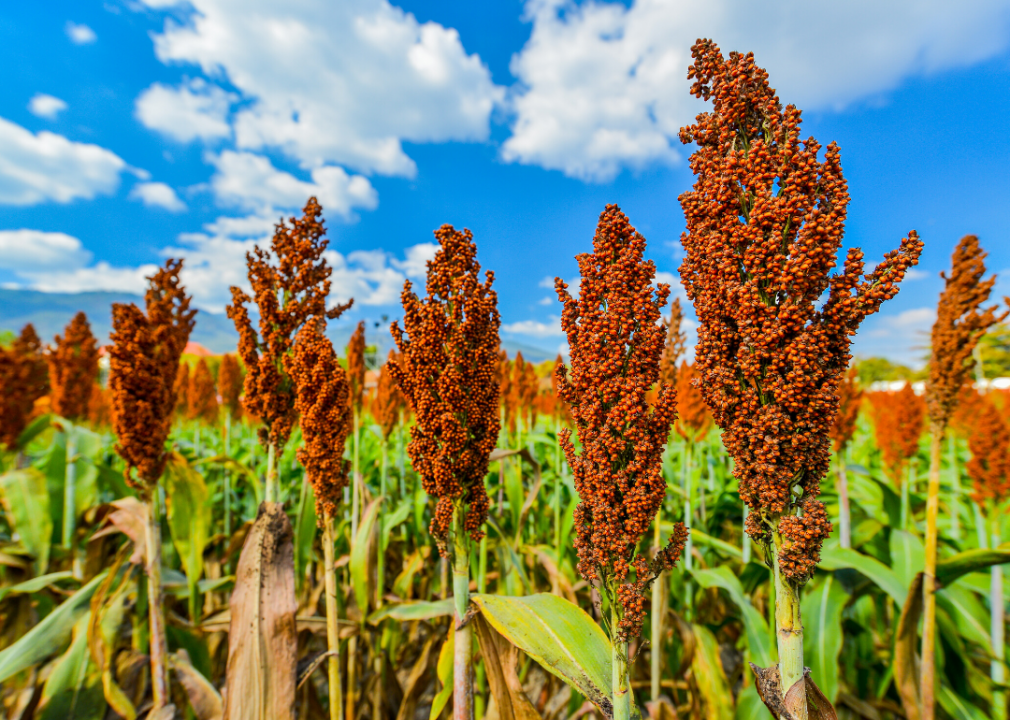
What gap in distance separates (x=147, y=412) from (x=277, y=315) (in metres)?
1.12

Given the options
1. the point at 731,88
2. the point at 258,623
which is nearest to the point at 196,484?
the point at 258,623

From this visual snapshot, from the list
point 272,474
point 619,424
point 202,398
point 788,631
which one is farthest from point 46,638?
point 202,398

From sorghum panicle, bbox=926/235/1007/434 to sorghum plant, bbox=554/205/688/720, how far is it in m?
2.54

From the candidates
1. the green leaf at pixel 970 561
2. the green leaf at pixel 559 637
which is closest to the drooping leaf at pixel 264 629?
the green leaf at pixel 559 637

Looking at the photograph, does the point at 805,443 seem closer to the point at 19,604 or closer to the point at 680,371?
the point at 680,371

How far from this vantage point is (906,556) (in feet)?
10.4

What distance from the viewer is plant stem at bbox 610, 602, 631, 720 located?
4.70ft

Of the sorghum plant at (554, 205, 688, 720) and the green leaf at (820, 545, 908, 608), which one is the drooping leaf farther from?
the green leaf at (820, 545, 908, 608)

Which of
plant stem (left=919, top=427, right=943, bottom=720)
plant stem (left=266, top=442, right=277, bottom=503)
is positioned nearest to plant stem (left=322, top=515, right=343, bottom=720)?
plant stem (left=266, top=442, right=277, bottom=503)

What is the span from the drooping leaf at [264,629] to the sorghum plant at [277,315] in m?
0.25

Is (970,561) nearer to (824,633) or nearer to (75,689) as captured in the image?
(824,633)

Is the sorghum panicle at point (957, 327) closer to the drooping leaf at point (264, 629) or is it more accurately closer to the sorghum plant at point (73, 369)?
the drooping leaf at point (264, 629)

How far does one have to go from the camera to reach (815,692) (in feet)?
4.28

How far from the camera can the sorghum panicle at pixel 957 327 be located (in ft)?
8.71
